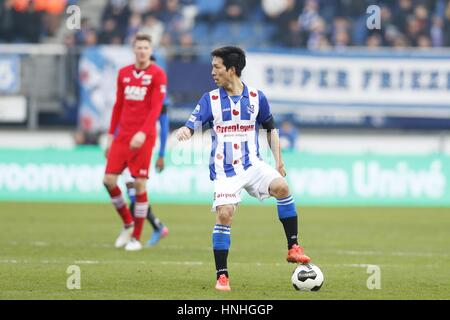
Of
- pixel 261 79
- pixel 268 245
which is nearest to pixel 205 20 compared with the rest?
pixel 261 79

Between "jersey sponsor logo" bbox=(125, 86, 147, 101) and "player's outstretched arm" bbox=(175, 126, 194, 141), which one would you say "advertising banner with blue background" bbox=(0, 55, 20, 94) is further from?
"player's outstretched arm" bbox=(175, 126, 194, 141)

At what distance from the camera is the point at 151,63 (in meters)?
13.3

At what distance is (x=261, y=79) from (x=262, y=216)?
18.8 ft

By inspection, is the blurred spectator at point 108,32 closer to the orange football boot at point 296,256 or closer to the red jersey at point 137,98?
the red jersey at point 137,98

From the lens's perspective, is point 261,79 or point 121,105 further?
point 261,79

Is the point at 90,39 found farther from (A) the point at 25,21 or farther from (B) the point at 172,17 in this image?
(B) the point at 172,17

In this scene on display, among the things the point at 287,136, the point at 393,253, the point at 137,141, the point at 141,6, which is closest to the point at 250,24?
the point at 141,6

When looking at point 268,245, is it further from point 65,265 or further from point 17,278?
point 17,278

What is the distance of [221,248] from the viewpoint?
31.3 feet

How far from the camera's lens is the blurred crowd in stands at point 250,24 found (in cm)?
2486

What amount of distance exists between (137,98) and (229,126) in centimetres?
360

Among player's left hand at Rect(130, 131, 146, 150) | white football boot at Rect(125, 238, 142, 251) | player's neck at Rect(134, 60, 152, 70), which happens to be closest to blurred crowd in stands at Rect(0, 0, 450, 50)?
player's neck at Rect(134, 60, 152, 70)

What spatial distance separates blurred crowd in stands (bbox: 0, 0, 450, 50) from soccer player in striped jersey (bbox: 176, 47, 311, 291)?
48.0 feet

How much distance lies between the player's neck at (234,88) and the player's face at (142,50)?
347cm
